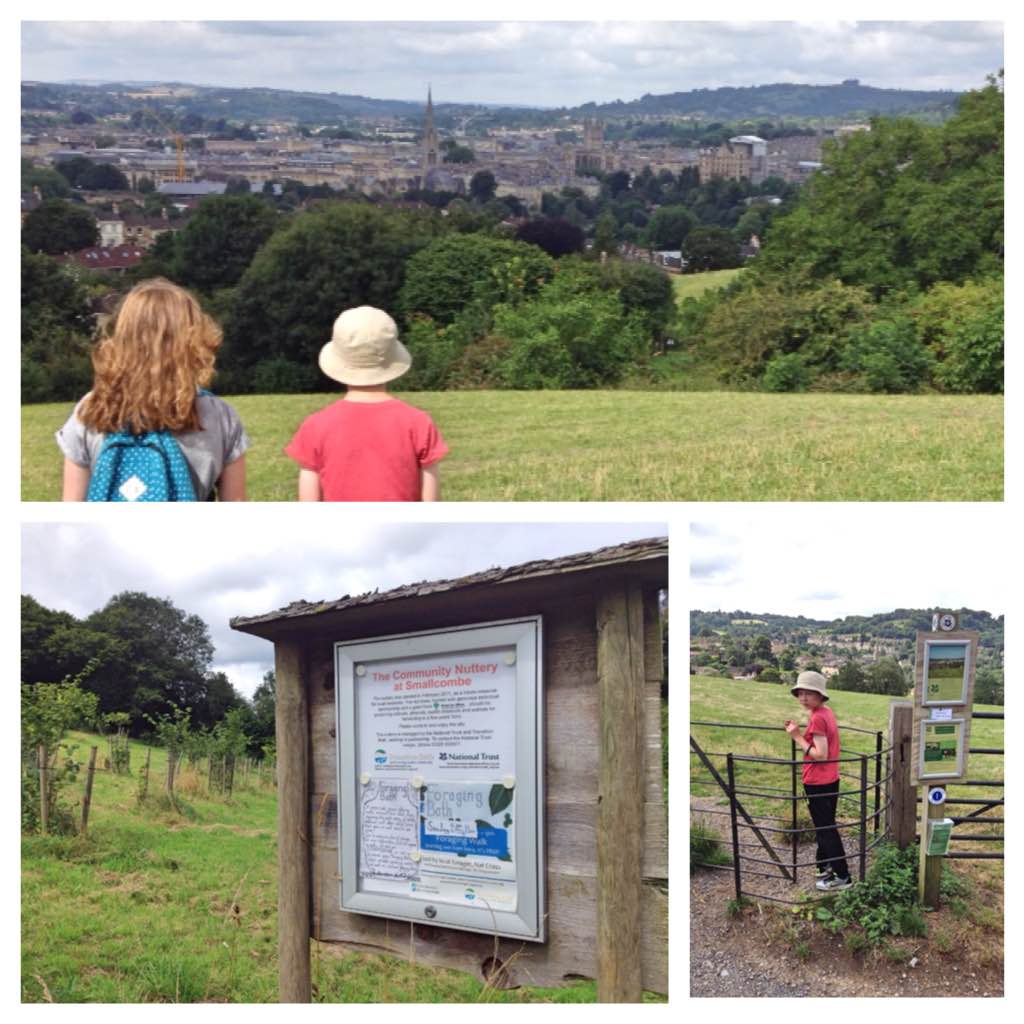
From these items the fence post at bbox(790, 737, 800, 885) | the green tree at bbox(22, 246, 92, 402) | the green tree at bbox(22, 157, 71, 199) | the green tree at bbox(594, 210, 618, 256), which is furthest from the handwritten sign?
the green tree at bbox(594, 210, 618, 256)

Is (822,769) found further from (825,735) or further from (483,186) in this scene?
(483,186)

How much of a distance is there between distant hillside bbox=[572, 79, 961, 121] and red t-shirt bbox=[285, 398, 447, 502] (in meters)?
11.1

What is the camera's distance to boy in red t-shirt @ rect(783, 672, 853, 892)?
216 inches

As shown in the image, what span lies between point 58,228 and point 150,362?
1253cm

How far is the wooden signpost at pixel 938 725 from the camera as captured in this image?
532 centimetres

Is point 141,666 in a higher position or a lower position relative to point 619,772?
higher

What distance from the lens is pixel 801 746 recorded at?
5.56 metres

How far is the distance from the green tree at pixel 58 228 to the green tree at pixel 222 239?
1.14 meters

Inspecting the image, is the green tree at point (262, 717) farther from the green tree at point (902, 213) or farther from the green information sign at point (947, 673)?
the green tree at point (902, 213)

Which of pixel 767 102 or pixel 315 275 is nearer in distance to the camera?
pixel 767 102

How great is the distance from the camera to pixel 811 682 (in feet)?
18.0

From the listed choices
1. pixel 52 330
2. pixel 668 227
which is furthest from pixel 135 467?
pixel 668 227

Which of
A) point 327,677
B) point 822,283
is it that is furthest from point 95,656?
point 822,283

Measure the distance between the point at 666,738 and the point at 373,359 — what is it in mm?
1787
